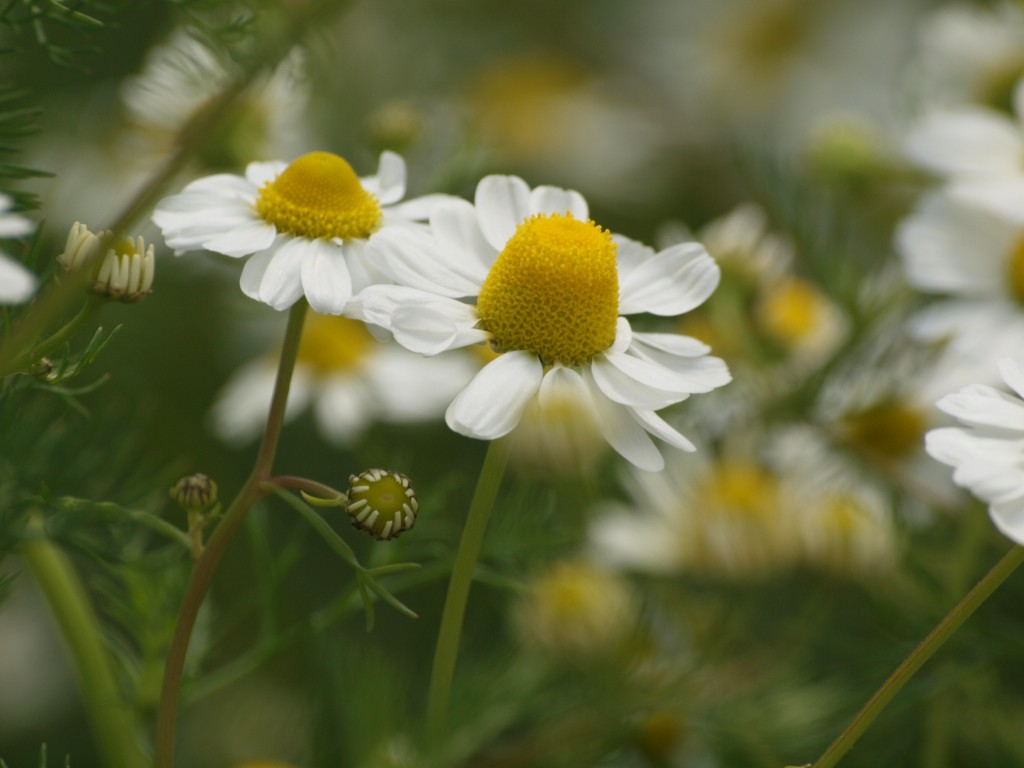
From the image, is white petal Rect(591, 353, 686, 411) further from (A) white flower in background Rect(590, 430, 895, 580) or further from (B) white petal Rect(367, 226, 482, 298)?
(A) white flower in background Rect(590, 430, 895, 580)

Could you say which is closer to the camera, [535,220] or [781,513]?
[535,220]

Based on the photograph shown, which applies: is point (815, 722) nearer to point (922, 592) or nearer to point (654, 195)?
point (922, 592)

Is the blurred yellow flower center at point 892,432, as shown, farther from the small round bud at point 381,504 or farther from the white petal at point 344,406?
the small round bud at point 381,504

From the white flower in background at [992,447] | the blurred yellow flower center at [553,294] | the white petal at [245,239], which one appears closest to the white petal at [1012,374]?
the white flower in background at [992,447]

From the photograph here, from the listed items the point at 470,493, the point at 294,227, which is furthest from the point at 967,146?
the point at 294,227

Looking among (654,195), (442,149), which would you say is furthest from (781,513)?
(654,195)

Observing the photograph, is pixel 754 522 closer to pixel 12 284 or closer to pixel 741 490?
pixel 741 490

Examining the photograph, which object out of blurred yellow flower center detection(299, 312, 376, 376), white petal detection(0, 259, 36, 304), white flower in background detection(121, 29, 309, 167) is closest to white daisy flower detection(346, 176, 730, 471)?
white petal detection(0, 259, 36, 304)
